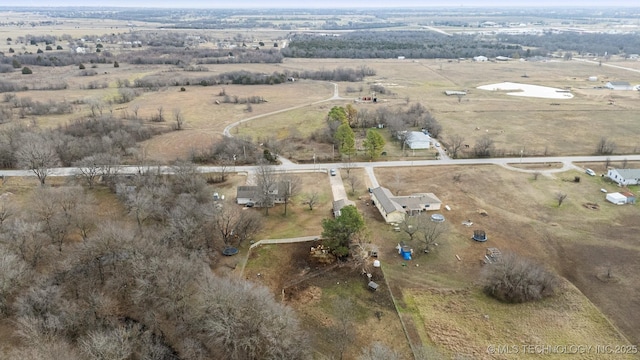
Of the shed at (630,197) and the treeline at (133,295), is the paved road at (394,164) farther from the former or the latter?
the treeline at (133,295)

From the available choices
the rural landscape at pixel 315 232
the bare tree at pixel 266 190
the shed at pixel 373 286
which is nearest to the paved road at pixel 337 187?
the rural landscape at pixel 315 232

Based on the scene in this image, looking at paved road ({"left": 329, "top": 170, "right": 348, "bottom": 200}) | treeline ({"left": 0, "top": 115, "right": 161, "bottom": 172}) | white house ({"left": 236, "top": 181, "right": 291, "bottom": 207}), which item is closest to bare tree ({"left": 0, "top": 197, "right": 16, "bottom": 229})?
treeline ({"left": 0, "top": 115, "right": 161, "bottom": 172})

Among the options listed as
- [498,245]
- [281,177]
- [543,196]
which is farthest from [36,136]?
[543,196]

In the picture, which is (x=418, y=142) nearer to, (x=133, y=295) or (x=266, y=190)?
(x=266, y=190)

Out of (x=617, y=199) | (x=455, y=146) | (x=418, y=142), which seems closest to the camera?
(x=617, y=199)

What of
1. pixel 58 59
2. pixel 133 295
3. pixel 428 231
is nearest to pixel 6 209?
pixel 133 295

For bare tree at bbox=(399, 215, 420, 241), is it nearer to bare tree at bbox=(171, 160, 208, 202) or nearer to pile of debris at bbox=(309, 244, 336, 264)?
pile of debris at bbox=(309, 244, 336, 264)
